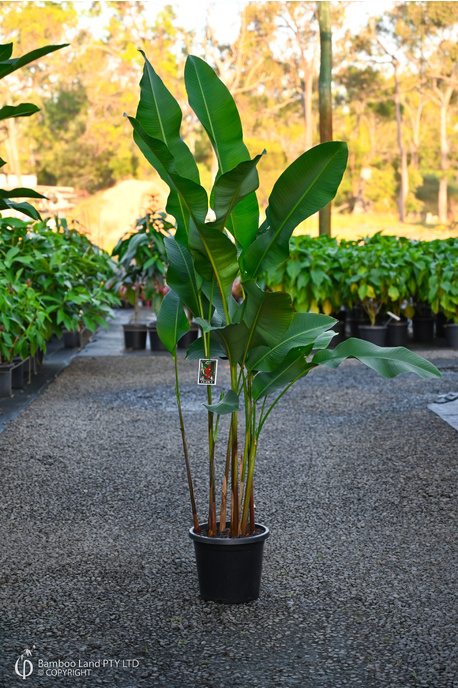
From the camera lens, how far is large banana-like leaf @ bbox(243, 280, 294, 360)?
1954 mm

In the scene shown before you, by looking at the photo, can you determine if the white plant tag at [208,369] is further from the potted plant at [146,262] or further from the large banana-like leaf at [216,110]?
the potted plant at [146,262]

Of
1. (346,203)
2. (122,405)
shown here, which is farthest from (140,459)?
(346,203)

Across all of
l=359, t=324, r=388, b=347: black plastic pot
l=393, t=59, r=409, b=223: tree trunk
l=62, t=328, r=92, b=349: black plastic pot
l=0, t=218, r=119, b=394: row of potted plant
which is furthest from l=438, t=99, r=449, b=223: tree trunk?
l=0, t=218, r=119, b=394: row of potted plant

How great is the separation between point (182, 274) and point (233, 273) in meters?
0.19

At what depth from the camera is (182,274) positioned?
7.20 feet

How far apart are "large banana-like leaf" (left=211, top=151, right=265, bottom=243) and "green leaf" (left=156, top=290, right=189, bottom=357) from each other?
1.22 feet

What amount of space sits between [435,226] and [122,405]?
21751 mm

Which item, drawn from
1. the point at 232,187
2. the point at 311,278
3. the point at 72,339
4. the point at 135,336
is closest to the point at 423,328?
the point at 311,278

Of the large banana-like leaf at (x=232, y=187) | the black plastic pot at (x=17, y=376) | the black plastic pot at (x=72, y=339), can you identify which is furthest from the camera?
the black plastic pot at (x=72, y=339)

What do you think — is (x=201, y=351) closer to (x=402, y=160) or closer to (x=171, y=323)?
(x=171, y=323)

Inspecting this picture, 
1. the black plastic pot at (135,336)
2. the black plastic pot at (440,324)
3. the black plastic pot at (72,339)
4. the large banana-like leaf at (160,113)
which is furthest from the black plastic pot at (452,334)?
the large banana-like leaf at (160,113)

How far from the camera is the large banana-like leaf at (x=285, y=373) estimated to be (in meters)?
2.10

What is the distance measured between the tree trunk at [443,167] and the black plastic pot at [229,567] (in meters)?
24.5

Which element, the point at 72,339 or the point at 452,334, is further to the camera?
the point at 72,339
